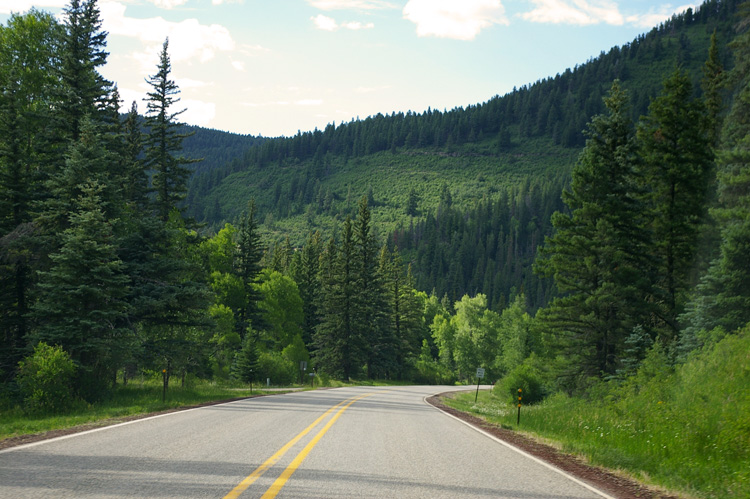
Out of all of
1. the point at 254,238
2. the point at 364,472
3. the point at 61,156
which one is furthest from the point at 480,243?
the point at 364,472

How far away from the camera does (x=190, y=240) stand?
1387 inches

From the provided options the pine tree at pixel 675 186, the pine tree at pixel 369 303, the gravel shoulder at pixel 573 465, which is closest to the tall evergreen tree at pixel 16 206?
the gravel shoulder at pixel 573 465

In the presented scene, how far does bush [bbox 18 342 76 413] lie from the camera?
15977 millimetres

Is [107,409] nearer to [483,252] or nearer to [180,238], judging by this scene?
[180,238]

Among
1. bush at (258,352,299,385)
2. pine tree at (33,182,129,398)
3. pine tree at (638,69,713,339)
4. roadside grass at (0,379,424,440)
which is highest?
pine tree at (638,69,713,339)

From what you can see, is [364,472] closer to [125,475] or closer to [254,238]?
[125,475]

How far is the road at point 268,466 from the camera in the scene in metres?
5.98

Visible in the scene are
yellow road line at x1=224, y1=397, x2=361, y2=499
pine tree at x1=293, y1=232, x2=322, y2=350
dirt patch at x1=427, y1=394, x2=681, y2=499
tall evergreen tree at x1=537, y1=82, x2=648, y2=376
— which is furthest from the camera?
pine tree at x1=293, y1=232, x2=322, y2=350

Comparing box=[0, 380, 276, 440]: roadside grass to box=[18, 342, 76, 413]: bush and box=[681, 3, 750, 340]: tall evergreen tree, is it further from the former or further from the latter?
box=[681, 3, 750, 340]: tall evergreen tree

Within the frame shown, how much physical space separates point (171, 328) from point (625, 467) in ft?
68.1

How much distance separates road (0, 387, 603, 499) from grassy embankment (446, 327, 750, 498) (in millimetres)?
1643

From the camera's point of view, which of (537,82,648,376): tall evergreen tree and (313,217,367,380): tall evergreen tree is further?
(313,217,367,380): tall evergreen tree

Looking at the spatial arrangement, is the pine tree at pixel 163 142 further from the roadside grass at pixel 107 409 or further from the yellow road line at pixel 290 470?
the yellow road line at pixel 290 470

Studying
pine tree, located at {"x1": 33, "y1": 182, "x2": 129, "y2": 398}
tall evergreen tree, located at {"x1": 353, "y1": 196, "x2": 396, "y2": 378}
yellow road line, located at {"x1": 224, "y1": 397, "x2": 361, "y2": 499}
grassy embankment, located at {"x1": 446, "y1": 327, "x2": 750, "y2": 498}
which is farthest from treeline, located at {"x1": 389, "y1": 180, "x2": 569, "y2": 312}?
yellow road line, located at {"x1": 224, "y1": 397, "x2": 361, "y2": 499}
